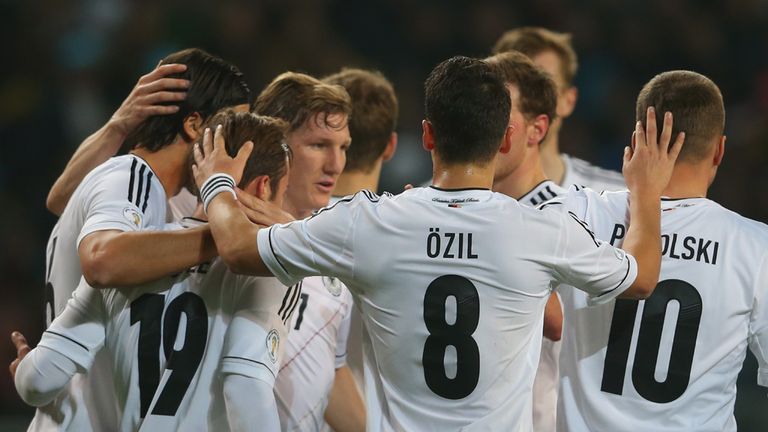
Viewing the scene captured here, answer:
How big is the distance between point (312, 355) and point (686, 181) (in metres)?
1.68

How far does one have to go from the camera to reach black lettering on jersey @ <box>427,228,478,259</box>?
3.53 m

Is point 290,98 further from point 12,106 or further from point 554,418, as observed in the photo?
point 12,106

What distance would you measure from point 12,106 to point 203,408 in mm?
7719


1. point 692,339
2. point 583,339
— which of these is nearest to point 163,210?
point 583,339

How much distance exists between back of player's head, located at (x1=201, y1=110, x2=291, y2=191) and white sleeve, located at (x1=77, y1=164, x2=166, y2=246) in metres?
0.35

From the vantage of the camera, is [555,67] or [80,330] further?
[555,67]

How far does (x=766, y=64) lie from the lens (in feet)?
36.3

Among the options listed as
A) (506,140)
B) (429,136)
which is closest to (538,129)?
(506,140)

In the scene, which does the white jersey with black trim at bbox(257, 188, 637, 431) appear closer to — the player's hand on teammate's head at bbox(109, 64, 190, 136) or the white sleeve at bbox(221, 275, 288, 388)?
the white sleeve at bbox(221, 275, 288, 388)

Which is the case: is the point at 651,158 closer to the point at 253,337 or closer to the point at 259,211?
the point at 259,211

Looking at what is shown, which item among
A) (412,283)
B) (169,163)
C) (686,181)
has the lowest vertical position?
(412,283)

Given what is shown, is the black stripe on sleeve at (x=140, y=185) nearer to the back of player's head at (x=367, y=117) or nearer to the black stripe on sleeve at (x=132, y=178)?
the black stripe on sleeve at (x=132, y=178)

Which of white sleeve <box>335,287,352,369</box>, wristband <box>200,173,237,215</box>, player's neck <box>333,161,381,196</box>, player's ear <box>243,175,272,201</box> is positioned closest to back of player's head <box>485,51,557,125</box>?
player's neck <box>333,161,381,196</box>

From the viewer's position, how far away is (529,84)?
5.00m
